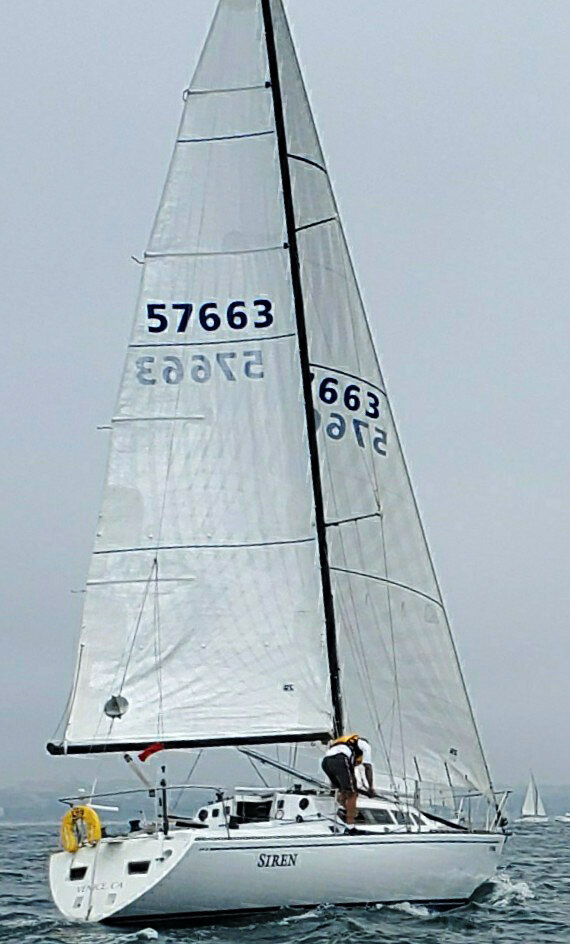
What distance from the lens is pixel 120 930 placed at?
586 inches

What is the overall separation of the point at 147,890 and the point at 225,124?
385 inches

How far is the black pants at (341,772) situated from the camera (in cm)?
1652

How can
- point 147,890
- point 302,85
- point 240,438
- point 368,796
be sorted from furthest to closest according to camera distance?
point 302,85 < point 240,438 < point 368,796 < point 147,890

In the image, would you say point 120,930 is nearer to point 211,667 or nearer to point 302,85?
point 211,667

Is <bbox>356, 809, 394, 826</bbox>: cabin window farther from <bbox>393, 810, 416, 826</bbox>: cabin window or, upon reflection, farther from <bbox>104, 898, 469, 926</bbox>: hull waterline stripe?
<bbox>104, 898, 469, 926</bbox>: hull waterline stripe

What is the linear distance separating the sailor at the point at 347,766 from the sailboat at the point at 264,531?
0.62ft

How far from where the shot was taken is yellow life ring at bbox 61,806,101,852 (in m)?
15.7

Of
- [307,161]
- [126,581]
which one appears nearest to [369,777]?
[126,581]

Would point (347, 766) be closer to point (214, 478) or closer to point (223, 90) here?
point (214, 478)

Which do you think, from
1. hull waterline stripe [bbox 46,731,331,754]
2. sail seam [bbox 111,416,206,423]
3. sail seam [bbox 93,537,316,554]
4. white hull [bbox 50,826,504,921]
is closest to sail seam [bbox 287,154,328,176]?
sail seam [bbox 111,416,206,423]

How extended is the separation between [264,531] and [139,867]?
4.76 m

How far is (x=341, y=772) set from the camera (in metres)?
16.6

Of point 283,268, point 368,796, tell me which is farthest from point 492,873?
point 283,268

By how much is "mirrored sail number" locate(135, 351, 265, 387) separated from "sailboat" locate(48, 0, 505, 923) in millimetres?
25
